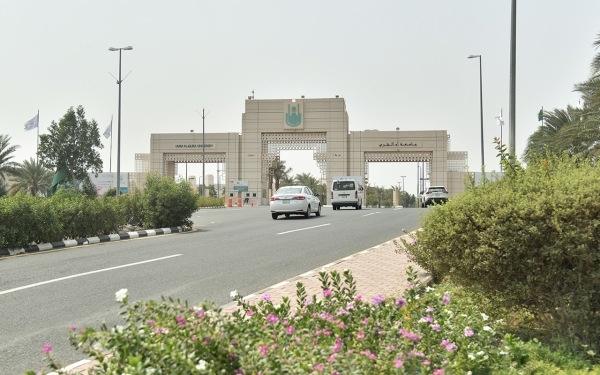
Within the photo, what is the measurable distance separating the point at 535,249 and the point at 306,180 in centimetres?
8238

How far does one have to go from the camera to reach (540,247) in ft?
14.5

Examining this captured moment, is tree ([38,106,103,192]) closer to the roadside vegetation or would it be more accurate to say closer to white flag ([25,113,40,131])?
white flag ([25,113,40,131])

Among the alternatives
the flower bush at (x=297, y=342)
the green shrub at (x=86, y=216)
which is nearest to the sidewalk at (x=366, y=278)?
the flower bush at (x=297, y=342)

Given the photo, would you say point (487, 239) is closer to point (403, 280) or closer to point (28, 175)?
point (403, 280)

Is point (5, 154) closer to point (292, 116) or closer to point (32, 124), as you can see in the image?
point (32, 124)

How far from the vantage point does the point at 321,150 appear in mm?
66125

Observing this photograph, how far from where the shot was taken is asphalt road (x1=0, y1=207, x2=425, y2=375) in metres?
5.69

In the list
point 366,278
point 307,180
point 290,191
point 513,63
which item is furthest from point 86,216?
point 307,180

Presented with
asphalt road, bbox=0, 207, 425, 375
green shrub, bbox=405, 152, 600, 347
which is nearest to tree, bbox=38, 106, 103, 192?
A: asphalt road, bbox=0, 207, 425, 375

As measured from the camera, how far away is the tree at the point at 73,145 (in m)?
42.8

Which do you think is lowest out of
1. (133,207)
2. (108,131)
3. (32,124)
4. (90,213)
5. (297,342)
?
(297,342)

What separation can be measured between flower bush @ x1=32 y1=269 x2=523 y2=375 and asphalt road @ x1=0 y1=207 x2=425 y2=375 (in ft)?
7.23

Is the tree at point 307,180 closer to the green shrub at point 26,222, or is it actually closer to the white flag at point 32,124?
the white flag at point 32,124

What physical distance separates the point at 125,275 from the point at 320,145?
57907 millimetres
